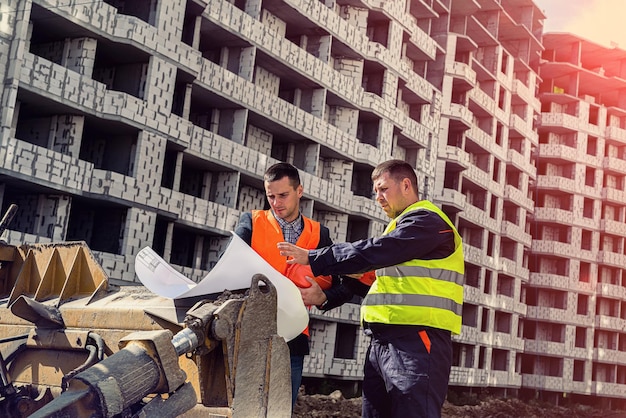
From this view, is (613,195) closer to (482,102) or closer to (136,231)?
(482,102)

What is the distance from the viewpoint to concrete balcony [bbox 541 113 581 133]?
47.8 m

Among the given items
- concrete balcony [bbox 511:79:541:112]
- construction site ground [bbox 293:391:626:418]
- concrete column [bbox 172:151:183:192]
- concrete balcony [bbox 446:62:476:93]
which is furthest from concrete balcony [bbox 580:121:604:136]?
concrete column [bbox 172:151:183:192]

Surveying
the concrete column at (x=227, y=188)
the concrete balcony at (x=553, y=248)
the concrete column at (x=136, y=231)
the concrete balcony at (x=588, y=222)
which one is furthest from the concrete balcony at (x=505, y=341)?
the concrete column at (x=136, y=231)

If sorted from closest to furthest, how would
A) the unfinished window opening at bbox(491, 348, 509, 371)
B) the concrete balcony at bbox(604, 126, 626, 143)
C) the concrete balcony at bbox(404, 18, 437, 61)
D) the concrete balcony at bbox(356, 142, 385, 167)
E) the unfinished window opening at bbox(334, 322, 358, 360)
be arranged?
the concrete balcony at bbox(356, 142, 385, 167), the unfinished window opening at bbox(334, 322, 358, 360), the concrete balcony at bbox(404, 18, 437, 61), the unfinished window opening at bbox(491, 348, 509, 371), the concrete balcony at bbox(604, 126, 626, 143)

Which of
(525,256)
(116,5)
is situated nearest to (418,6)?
(116,5)

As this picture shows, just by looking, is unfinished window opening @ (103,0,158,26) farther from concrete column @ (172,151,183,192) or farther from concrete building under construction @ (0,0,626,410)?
concrete column @ (172,151,183,192)

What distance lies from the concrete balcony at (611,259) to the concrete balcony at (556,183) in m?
4.76

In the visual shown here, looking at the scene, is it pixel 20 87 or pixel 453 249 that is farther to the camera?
pixel 20 87

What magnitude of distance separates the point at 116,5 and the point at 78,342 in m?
19.0

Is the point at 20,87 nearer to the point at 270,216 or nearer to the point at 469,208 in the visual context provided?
the point at 270,216

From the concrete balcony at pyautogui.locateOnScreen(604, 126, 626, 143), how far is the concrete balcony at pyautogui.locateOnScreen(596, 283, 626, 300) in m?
9.33

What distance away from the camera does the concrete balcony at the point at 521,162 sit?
43812mm

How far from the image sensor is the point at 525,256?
155 feet

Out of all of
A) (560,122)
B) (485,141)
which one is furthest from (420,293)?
(560,122)
